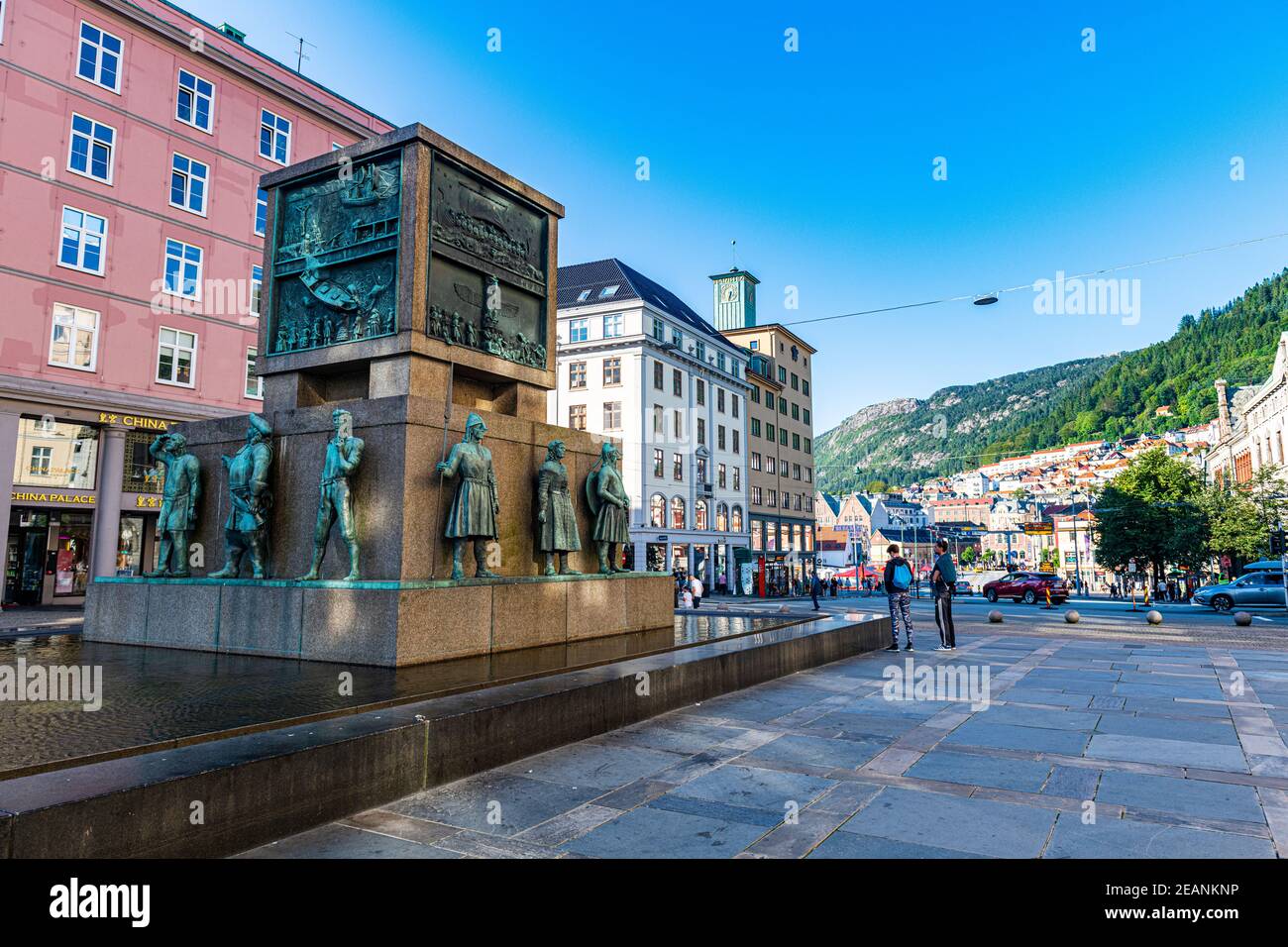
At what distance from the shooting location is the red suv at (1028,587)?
41844 millimetres

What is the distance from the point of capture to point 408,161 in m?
9.60

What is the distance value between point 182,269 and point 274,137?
700 cm

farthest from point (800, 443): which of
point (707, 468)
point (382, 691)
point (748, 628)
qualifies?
point (382, 691)

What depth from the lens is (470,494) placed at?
8.53 metres

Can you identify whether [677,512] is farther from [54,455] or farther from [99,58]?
[99,58]

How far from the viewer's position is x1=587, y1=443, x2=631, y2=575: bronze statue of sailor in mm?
10938

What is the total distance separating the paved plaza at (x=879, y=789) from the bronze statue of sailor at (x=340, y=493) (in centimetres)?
341

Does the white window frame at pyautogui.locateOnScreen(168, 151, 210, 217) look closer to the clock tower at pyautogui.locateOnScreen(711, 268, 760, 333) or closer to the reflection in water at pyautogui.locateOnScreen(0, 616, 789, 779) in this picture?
the reflection in water at pyautogui.locateOnScreen(0, 616, 789, 779)

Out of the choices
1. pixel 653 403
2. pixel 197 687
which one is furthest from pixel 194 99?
pixel 653 403

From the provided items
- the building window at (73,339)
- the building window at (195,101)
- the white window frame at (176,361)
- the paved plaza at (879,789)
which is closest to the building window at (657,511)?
the white window frame at (176,361)

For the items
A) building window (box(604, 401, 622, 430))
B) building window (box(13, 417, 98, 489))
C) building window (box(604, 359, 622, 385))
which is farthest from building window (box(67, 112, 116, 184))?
building window (box(604, 401, 622, 430))

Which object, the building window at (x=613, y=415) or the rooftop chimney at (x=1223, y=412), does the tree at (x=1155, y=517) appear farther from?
the building window at (x=613, y=415)
